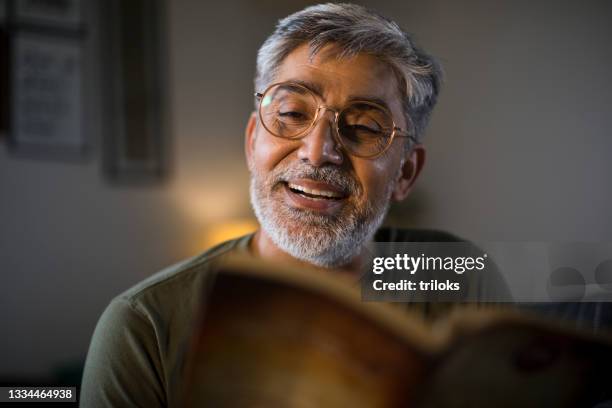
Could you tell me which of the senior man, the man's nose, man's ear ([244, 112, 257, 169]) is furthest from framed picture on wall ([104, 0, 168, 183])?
the man's nose

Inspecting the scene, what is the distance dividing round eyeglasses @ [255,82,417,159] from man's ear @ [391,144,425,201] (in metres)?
0.09

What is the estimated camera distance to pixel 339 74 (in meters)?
0.68

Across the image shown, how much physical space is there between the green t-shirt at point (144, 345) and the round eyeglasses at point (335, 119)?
0.69 ft

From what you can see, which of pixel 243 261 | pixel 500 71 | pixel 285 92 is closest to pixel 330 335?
pixel 243 261

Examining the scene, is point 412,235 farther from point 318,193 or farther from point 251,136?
point 251,136

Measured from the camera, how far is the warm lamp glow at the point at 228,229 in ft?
5.77

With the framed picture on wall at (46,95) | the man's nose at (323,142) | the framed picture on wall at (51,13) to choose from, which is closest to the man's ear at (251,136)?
the man's nose at (323,142)

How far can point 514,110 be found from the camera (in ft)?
2.94

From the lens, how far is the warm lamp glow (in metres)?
1.76

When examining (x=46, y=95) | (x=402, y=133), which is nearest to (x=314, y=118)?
(x=402, y=133)

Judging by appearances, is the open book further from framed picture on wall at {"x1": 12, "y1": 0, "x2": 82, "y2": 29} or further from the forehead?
framed picture on wall at {"x1": 12, "y1": 0, "x2": 82, "y2": 29}

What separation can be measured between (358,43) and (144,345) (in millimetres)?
470

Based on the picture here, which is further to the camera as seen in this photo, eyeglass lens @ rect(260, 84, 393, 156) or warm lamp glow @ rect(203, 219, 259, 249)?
warm lamp glow @ rect(203, 219, 259, 249)

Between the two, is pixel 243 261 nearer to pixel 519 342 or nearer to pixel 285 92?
pixel 285 92
